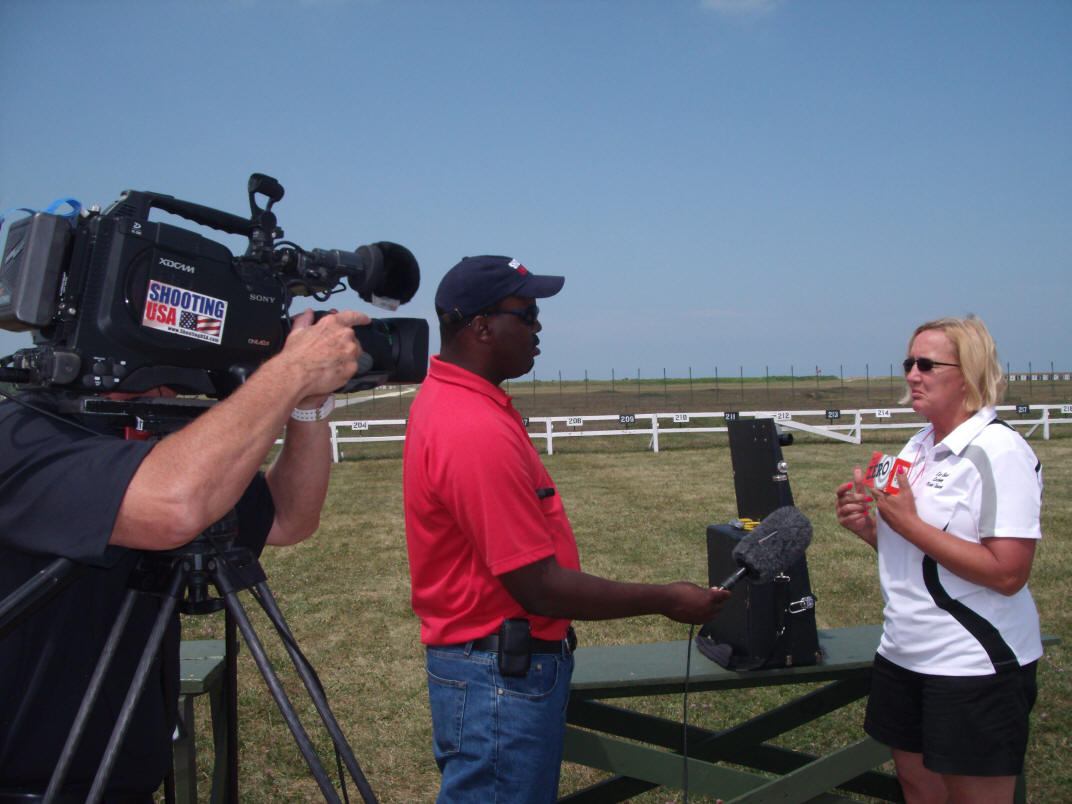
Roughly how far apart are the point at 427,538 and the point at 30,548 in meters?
0.99

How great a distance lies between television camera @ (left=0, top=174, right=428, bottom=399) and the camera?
1.48 metres

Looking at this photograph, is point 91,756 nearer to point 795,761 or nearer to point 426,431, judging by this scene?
point 426,431

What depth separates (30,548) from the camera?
1.44m

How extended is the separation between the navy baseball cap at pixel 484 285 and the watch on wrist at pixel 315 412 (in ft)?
1.84

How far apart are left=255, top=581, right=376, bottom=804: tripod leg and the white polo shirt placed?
1904 millimetres

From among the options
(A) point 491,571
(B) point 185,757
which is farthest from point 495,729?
(B) point 185,757

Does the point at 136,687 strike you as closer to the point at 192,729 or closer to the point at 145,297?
the point at 145,297

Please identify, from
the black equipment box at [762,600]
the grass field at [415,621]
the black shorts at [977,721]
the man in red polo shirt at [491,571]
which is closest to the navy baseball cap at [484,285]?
the man in red polo shirt at [491,571]

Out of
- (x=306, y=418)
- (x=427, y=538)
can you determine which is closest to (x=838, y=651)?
(x=427, y=538)

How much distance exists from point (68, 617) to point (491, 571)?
0.96 metres

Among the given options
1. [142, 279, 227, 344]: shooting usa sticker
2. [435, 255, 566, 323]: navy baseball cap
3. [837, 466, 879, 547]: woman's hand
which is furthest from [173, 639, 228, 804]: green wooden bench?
[837, 466, 879, 547]: woman's hand

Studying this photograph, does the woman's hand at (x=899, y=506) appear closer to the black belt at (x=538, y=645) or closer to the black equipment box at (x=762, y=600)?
the black equipment box at (x=762, y=600)

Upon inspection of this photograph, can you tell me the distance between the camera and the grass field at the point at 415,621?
434 centimetres

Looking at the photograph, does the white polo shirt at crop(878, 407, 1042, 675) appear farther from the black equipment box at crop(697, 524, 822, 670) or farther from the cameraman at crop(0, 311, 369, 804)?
the cameraman at crop(0, 311, 369, 804)
